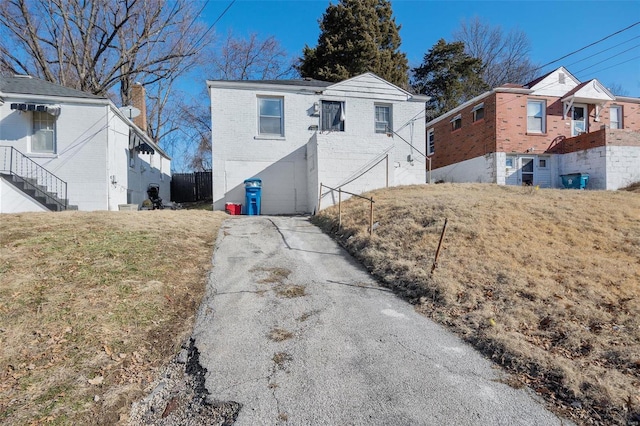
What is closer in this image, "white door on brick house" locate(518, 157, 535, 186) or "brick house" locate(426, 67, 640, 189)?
"brick house" locate(426, 67, 640, 189)

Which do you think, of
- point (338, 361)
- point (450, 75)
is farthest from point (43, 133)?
point (450, 75)

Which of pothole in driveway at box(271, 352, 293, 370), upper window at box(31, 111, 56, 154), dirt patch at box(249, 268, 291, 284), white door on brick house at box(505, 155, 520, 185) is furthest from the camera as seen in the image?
white door on brick house at box(505, 155, 520, 185)

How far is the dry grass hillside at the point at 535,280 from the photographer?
9.23ft

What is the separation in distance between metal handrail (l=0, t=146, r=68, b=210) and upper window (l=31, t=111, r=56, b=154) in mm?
561

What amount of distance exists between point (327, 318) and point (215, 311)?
1.40 meters

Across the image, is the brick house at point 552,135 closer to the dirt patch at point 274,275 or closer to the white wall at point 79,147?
the dirt patch at point 274,275

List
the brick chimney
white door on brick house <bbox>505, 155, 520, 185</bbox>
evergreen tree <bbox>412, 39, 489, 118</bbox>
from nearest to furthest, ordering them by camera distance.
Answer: white door on brick house <bbox>505, 155, 520, 185</bbox> → the brick chimney → evergreen tree <bbox>412, 39, 489, 118</bbox>

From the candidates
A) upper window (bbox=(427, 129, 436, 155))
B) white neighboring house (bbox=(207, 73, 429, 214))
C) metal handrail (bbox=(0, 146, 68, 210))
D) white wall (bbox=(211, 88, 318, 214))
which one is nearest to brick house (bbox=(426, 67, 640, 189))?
upper window (bbox=(427, 129, 436, 155))

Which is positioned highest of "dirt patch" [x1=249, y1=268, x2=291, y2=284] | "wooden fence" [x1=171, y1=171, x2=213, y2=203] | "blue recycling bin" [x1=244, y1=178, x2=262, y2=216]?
"wooden fence" [x1=171, y1=171, x2=213, y2=203]

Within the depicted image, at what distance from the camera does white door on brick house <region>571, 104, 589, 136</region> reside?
16734mm

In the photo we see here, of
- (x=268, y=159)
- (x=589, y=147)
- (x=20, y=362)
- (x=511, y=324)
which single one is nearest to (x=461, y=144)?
(x=589, y=147)

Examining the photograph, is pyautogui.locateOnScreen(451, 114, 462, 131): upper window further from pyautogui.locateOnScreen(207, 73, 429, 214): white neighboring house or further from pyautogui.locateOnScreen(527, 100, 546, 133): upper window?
pyautogui.locateOnScreen(207, 73, 429, 214): white neighboring house

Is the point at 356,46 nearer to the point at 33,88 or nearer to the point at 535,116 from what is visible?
the point at 535,116

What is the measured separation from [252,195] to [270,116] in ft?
11.7
